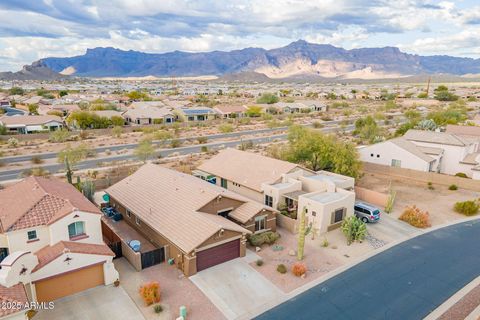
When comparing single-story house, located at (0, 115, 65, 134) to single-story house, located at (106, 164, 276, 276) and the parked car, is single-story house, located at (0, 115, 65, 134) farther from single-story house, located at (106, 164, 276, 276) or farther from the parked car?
the parked car

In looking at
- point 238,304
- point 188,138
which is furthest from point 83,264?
point 188,138

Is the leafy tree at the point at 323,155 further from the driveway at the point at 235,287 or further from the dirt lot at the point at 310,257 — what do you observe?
the driveway at the point at 235,287

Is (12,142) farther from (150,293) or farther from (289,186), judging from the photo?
(150,293)

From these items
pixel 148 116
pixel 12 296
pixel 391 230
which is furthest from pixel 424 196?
pixel 148 116

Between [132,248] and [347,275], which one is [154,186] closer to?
[132,248]

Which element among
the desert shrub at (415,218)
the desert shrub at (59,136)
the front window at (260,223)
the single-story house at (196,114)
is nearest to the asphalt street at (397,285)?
the desert shrub at (415,218)

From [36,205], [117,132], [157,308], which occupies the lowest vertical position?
[157,308]
